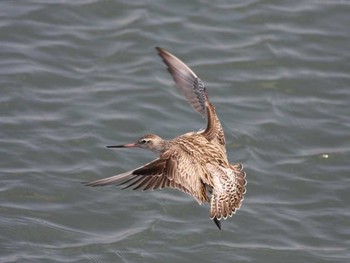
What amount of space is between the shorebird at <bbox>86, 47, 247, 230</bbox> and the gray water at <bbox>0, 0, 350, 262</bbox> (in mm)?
1407

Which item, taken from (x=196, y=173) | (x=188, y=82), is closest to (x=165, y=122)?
(x=188, y=82)

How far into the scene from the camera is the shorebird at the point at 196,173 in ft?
27.2

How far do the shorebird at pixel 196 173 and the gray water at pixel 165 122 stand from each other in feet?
4.62

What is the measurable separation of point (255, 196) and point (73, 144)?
7.82ft

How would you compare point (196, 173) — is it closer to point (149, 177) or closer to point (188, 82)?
point (149, 177)

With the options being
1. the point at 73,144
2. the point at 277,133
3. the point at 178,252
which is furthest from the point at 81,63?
the point at 178,252

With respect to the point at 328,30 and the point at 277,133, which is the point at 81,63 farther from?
the point at 328,30

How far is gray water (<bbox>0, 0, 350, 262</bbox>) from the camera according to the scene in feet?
33.1

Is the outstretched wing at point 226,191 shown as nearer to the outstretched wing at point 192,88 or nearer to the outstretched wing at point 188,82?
the outstretched wing at point 192,88

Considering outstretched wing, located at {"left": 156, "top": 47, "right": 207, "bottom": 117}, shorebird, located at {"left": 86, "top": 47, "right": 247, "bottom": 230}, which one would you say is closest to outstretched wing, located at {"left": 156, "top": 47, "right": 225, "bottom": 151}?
outstretched wing, located at {"left": 156, "top": 47, "right": 207, "bottom": 117}

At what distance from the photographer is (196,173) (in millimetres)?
8594

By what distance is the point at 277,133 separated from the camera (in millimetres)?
11648

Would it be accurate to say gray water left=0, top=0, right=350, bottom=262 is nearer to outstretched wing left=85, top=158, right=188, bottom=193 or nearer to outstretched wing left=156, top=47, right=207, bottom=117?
outstretched wing left=156, top=47, right=207, bottom=117

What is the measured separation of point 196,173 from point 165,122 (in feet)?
10.4
